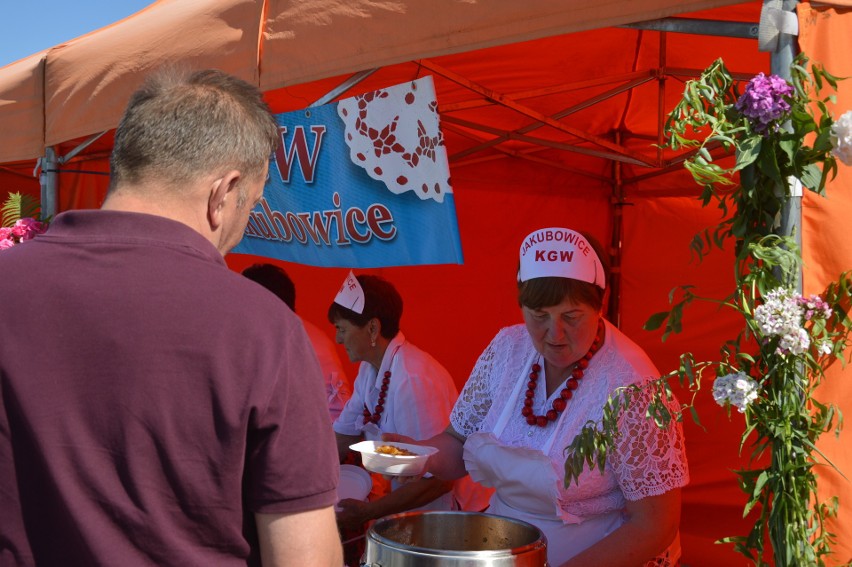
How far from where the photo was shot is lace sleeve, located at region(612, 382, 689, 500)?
221cm

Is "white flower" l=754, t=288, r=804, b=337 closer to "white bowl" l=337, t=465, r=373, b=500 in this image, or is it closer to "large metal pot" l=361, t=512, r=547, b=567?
"large metal pot" l=361, t=512, r=547, b=567

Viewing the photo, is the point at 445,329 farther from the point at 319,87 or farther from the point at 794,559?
the point at 794,559

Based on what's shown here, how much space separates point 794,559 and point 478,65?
111 inches

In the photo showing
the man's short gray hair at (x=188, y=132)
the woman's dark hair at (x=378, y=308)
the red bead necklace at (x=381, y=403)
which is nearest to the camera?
the man's short gray hair at (x=188, y=132)

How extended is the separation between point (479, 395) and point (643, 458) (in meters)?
0.69

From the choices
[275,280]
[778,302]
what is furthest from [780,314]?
[275,280]

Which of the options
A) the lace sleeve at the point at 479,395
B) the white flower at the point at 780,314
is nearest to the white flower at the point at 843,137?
the white flower at the point at 780,314

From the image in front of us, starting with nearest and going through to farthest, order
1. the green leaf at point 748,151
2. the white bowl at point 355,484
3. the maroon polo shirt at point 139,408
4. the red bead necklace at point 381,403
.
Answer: the maroon polo shirt at point 139,408 → the green leaf at point 748,151 → the white bowl at point 355,484 → the red bead necklace at point 381,403

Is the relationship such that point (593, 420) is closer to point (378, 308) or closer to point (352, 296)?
point (378, 308)

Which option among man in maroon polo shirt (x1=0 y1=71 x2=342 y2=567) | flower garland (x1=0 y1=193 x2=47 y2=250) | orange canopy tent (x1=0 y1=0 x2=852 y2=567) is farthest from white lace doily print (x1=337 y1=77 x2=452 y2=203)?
flower garland (x1=0 y1=193 x2=47 y2=250)

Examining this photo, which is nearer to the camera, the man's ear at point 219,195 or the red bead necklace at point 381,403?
the man's ear at point 219,195

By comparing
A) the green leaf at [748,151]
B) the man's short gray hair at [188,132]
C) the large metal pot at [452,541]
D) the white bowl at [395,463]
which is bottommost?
the large metal pot at [452,541]

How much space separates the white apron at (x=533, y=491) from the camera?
2.33 meters

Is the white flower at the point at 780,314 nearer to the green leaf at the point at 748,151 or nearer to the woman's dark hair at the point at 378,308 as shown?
the green leaf at the point at 748,151
